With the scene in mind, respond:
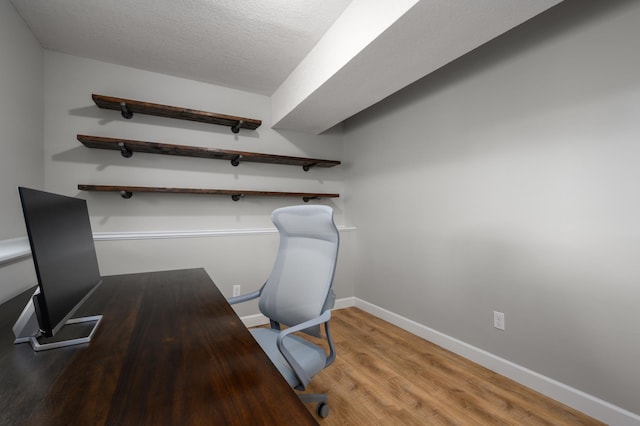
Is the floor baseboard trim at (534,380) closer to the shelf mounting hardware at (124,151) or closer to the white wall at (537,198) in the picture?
the white wall at (537,198)

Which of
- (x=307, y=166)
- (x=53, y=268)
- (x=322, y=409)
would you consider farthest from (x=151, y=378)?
(x=307, y=166)

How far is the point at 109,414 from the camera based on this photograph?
0.52 m

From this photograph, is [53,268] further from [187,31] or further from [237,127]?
[237,127]

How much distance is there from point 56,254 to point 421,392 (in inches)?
76.7

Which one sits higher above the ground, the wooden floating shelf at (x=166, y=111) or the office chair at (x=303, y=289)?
the wooden floating shelf at (x=166, y=111)

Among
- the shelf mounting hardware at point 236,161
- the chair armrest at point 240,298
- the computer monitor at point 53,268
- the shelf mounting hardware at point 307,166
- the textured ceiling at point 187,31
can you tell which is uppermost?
the textured ceiling at point 187,31

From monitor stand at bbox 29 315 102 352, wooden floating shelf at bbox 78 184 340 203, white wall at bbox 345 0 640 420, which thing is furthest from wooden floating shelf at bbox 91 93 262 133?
monitor stand at bbox 29 315 102 352

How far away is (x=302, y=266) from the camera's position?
4.97 ft

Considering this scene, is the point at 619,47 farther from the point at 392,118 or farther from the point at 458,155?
the point at 392,118

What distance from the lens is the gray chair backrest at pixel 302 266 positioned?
4.51 feet

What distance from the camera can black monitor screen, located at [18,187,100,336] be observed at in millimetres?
682

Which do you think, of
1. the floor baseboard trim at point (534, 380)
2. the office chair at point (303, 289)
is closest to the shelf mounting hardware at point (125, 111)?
the office chair at point (303, 289)

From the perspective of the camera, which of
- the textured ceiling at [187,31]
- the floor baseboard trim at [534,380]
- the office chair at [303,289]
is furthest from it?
the textured ceiling at [187,31]

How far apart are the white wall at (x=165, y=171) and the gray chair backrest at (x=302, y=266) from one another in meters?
1.23
